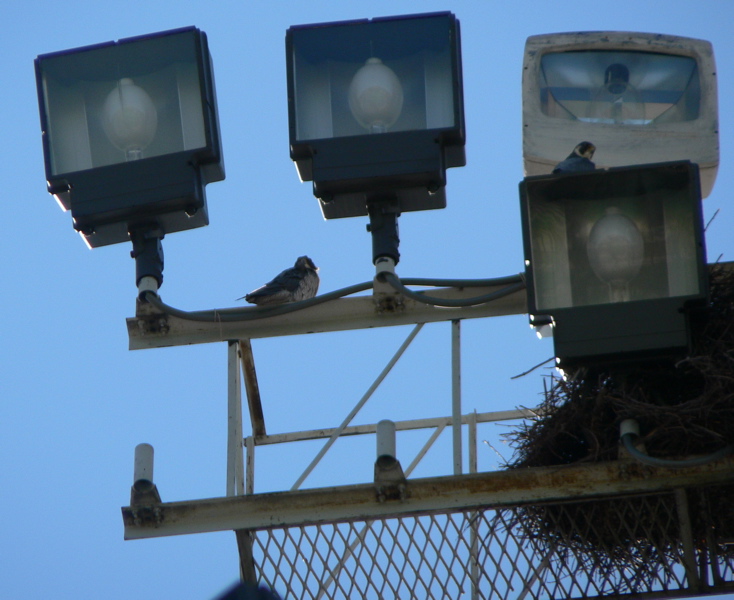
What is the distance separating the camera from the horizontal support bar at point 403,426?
240 inches

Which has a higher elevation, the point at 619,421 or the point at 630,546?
the point at 619,421

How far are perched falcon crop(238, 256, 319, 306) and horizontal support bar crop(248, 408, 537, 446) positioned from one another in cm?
115

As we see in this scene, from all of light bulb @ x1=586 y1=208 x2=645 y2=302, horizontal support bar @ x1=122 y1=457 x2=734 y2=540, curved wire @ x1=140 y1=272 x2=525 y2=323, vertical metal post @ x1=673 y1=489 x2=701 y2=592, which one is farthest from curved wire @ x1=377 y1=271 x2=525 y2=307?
vertical metal post @ x1=673 y1=489 x2=701 y2=592

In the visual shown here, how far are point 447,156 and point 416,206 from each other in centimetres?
22

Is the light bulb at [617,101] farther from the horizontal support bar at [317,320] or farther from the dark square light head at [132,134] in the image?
the dark square light head at [132,134]

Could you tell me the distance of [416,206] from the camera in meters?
5.61

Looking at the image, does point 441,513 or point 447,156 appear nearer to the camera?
point 441,513

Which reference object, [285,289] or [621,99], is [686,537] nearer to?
[621,99]

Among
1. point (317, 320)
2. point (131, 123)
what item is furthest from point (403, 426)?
point (131, 123)

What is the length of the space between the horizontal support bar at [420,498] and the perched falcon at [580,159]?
164 centimetres

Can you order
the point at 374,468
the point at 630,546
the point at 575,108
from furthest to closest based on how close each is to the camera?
the point at 575,108 → the point at 630,546 → the point at 374,468

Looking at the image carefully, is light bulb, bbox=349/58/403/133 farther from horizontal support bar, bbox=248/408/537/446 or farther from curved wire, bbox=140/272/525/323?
horizontal support bar, bbox=248/408/537/446

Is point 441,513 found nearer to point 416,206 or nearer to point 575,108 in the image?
point 416,206

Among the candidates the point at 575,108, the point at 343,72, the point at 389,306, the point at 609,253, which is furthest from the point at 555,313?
the point at 575,108
